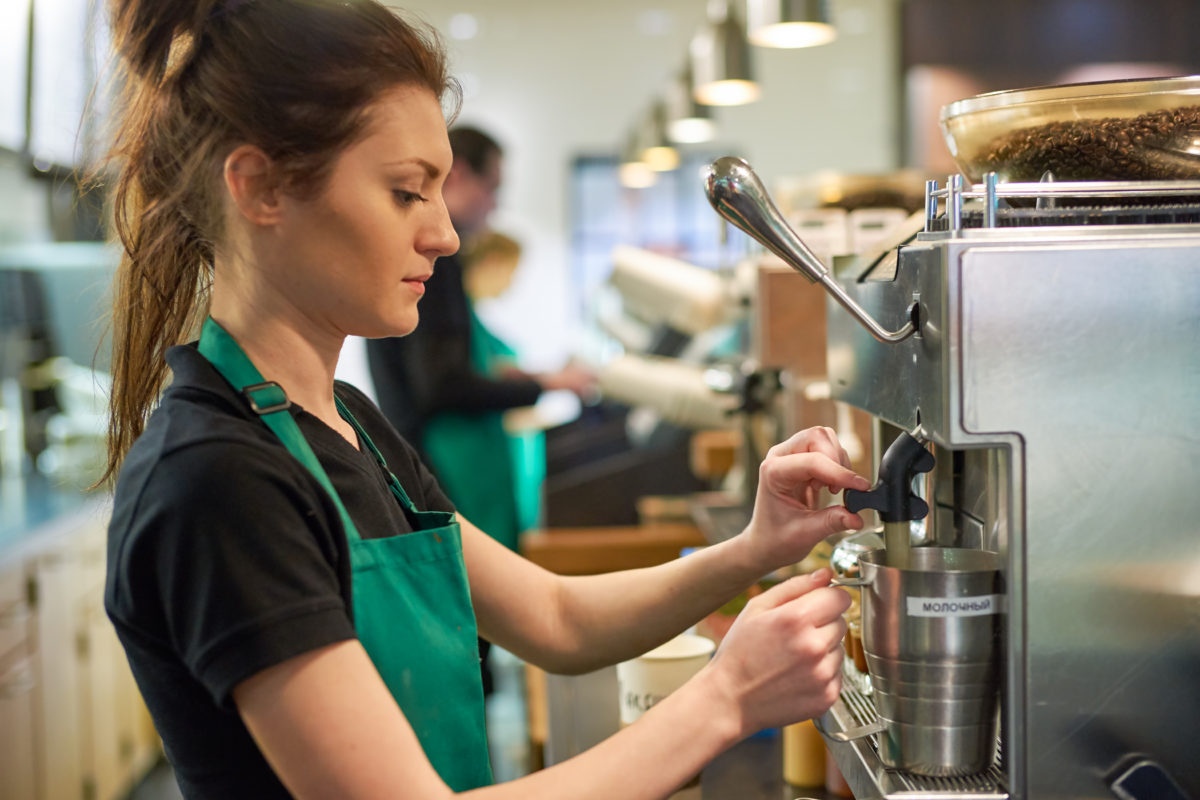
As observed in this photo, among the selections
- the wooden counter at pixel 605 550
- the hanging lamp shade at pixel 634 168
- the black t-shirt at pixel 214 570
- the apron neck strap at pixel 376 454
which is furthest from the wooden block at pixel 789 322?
the hanging lamp shade at pixel 634 168

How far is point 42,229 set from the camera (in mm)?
3719

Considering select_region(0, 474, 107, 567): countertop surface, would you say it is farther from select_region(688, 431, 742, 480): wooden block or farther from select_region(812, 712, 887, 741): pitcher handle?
select_region(812, 712, 887, 741): pitcher handle

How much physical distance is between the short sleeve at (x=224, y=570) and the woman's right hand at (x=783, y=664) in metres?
0.25

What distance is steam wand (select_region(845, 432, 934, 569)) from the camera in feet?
2.70

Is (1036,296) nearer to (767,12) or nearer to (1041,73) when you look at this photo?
(767,12)

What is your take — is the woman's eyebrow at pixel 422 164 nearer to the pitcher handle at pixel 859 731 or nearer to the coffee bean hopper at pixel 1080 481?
the coffee bean hopper at pixel 1080 481

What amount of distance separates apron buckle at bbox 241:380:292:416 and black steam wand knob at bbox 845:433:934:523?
17.0 inches

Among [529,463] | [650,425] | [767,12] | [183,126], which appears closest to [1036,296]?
[183,126]

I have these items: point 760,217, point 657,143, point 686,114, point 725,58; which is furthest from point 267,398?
point 657,143

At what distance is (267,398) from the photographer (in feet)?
2.70

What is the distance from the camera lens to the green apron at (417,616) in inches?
32.2

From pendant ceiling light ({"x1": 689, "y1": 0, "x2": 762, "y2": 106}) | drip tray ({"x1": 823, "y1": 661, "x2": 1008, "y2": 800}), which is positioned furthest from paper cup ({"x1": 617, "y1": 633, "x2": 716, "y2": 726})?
pendant ceiling light ({"x1": 689, "y1": 0, "x2": 762, "y2": 106})

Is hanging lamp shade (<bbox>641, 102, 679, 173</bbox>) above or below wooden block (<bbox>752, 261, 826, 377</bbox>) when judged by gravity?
above

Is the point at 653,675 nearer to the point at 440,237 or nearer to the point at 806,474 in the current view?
the point at 806,474
